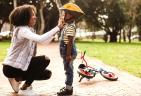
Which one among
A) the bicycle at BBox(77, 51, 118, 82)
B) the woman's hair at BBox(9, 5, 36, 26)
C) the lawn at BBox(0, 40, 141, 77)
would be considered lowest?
the lawn at BBox(0, 40, 141, 77)

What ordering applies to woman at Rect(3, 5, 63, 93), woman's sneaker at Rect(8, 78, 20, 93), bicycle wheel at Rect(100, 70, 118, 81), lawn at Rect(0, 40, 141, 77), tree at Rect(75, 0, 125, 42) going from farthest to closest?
1. tree at Rect(75, 0, 125, 42)
2. lawn at Rect(0, 40, 141, 77)
3. bicycle wheel at Rect(100, 70, 118, 81)
4. woman's sneaker at Rect(8, 78, 20, 93)
5. woman at Rect(3, 5, 63, 93)

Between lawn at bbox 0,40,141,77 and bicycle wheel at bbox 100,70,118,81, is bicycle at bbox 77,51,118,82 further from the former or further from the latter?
lawn at bbox 0,40,141,77

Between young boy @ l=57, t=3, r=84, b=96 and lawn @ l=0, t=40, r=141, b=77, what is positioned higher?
young boy @ l=57, t=3, r=84, b=96

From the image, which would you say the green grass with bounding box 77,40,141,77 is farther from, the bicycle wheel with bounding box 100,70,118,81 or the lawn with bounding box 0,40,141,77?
the bicycle wheel with bounding box 100,70,118,81

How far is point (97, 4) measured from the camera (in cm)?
5366

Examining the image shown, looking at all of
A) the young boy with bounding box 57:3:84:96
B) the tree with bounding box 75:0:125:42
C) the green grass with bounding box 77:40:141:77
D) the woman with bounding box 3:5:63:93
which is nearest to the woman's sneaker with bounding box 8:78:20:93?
the woman with bounding box 3:5:63:93

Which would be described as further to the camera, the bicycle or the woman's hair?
the bicycle

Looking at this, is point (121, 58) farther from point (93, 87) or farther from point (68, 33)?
point (68, 33)

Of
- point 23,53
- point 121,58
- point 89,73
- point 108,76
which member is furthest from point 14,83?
point 121,58

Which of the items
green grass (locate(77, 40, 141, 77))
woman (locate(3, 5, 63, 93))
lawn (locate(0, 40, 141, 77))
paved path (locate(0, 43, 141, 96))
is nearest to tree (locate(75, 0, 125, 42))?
lawn (locate(0, 40, 141, 77))

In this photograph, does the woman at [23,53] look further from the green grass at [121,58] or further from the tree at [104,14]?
the tree at [104,14]

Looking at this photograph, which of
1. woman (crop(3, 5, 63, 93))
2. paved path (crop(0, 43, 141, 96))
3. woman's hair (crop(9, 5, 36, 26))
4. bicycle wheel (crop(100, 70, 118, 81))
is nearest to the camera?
woman (crop(3, 5, 63, 93))

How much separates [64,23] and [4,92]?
212 cm

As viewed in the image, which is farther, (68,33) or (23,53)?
(68,33)
